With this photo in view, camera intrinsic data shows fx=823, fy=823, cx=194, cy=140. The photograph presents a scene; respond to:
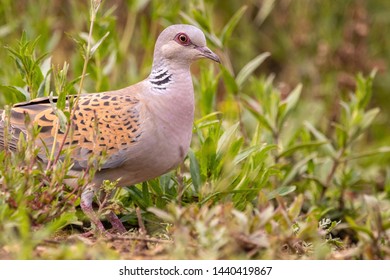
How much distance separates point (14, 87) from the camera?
4445 mm

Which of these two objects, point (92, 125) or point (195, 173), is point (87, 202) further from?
point (195, 173)

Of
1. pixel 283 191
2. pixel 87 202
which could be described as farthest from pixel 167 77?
pixel 283 191

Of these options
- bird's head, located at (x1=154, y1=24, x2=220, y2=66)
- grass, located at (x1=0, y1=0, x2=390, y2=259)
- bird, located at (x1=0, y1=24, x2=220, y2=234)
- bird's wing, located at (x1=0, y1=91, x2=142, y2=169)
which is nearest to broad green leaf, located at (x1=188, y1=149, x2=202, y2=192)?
grass, located at (x1=0, y1=0, x2=390, y2=259)

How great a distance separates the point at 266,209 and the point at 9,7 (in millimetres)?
3299

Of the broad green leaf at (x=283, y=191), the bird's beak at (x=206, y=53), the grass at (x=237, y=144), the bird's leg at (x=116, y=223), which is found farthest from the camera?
the broad green leaf at (x=283, y=191)

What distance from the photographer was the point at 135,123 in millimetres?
4098

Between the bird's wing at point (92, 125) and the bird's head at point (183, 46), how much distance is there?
306 millimetres

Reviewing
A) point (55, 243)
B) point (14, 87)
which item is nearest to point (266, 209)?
point (55, 243)

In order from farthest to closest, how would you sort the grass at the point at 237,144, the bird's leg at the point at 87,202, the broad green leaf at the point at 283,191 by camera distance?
the broad green leaf at the point at 283,191, the bird's leg at the point at 87,202, the grass at the point at 237,144

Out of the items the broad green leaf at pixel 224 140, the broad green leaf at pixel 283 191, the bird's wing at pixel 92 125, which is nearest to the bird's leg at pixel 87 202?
the bird's wing at pixel 92 125

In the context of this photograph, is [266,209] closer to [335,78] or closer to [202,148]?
[202,148]

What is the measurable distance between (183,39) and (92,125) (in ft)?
2.28

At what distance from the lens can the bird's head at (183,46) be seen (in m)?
4.29

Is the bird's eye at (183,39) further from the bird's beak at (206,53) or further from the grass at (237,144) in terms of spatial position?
the grass at (237,144)
